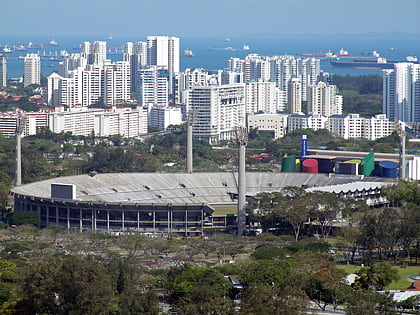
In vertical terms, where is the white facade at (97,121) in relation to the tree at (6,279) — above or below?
above

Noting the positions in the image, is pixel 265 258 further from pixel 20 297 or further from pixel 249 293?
pixel 20 297

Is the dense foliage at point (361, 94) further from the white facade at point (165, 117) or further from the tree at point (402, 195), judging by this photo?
the tree at point (402, 195)

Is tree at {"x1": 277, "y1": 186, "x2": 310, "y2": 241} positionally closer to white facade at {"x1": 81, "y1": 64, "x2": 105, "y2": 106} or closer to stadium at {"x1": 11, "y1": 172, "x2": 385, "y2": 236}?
stadium at {"x1": 11, "y1": 172, "x2": 385, "y2": 236}

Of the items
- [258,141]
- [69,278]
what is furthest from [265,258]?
[258,141]

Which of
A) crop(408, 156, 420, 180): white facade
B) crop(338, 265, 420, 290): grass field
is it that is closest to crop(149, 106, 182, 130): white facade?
crop(408, 156, 420, 180): white facade

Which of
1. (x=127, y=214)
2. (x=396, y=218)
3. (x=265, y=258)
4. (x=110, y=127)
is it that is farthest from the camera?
(x=110, y=127)

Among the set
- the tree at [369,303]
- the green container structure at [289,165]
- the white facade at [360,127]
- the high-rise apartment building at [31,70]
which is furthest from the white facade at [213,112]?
the tree at [369,303]

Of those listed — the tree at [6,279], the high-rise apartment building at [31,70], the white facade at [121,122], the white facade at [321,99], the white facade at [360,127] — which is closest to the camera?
the tree at [6,279]
